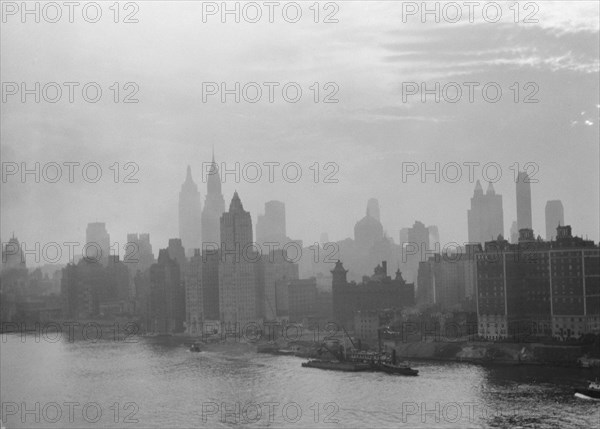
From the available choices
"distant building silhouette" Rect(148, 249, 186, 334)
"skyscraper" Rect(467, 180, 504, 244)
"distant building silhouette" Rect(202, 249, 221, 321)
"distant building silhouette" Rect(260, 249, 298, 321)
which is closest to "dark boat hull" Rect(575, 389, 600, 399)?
"skyscraper" Rect(467, 180, 504, 244)

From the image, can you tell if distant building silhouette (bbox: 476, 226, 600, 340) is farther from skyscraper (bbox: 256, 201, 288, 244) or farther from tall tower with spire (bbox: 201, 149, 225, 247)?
tall tower with spire (bbox: 201, 149, 225, 247)

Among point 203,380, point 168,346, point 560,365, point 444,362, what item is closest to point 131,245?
point 168,346

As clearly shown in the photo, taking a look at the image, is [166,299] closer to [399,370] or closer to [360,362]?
[360,362]

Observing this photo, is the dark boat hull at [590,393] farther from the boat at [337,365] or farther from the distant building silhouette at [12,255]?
the distant building silhouette at [12,255]

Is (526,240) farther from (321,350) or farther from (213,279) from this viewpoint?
(213,279)

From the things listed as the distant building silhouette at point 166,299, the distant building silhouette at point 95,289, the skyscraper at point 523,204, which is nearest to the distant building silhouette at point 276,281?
the distant building silhouette at point 166,299

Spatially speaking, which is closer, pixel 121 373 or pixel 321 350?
pixel 121 373

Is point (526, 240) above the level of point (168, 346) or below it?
above
